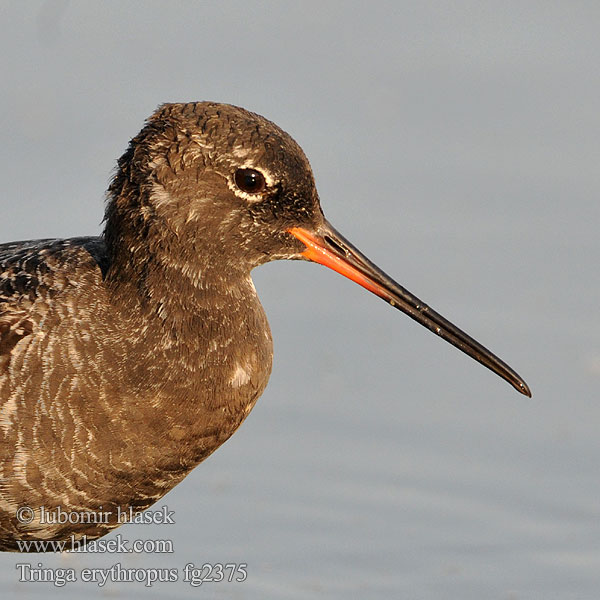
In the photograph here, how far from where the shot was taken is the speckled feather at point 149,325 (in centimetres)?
655

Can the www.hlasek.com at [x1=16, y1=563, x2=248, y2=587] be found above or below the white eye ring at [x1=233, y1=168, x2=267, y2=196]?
below

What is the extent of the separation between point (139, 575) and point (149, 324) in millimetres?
2456

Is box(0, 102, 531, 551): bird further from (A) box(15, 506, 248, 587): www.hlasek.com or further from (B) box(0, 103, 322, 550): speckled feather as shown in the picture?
(A) box(15, 506, 248, 587): www.hlasek.com

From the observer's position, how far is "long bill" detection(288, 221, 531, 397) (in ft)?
22.8

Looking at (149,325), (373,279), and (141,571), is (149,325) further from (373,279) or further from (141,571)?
(141,571)

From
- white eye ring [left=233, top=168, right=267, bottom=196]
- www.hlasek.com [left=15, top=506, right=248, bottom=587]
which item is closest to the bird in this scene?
white eye ring [left=233, top=168, right=267, bottom=196]

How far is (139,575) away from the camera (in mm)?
8711

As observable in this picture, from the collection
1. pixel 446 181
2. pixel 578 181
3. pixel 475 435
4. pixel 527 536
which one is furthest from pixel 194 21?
pixel 527 536

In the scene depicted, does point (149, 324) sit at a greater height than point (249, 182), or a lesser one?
lesser

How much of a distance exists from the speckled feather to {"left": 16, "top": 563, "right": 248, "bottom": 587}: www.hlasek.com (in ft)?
6.27

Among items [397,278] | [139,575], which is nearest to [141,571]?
[139,575]

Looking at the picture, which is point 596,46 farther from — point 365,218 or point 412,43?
point 365,218

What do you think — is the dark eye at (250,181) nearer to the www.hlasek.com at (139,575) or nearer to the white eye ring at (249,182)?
the white eye ring at (249,182)

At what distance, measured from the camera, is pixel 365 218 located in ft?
33.7
